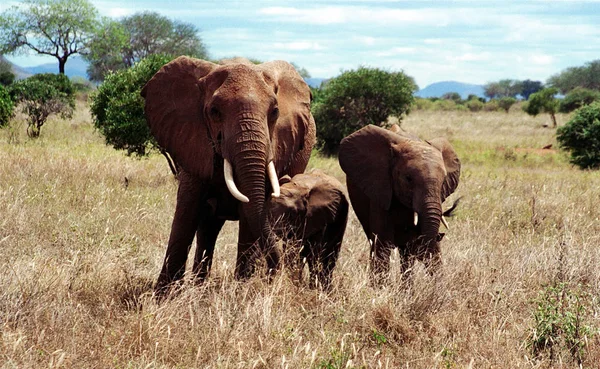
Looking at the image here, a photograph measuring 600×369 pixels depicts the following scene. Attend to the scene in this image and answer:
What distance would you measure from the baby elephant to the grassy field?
0.80 feet

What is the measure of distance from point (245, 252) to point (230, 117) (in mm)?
1165

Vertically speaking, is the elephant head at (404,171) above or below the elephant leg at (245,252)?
above

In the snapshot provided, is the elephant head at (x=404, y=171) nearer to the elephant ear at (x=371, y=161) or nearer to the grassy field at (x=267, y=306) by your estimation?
the elephant ear at (x=371, y=161)

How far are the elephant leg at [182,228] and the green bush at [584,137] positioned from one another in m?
18.3

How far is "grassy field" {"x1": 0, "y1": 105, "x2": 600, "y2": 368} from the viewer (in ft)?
16.7

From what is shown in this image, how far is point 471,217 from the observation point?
11.3m

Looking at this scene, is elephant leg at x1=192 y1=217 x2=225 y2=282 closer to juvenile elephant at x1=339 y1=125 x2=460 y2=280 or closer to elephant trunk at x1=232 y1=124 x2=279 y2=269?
elephant trunk at x1=232 y1=124 x2=279 y2=269

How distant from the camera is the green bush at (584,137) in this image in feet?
76.8

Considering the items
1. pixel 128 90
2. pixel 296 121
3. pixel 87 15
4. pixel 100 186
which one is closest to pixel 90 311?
pixel 296 121

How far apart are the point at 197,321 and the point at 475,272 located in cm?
271

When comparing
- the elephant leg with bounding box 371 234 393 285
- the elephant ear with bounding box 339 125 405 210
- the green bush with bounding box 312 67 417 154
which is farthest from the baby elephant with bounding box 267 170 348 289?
the green bush with bounding box 312 67 417 154

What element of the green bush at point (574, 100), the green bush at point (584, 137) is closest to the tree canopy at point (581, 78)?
the green bush at point (574, 100)

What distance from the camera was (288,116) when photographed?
6.47 m

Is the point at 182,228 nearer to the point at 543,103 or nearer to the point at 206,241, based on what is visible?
the point at 206,241
